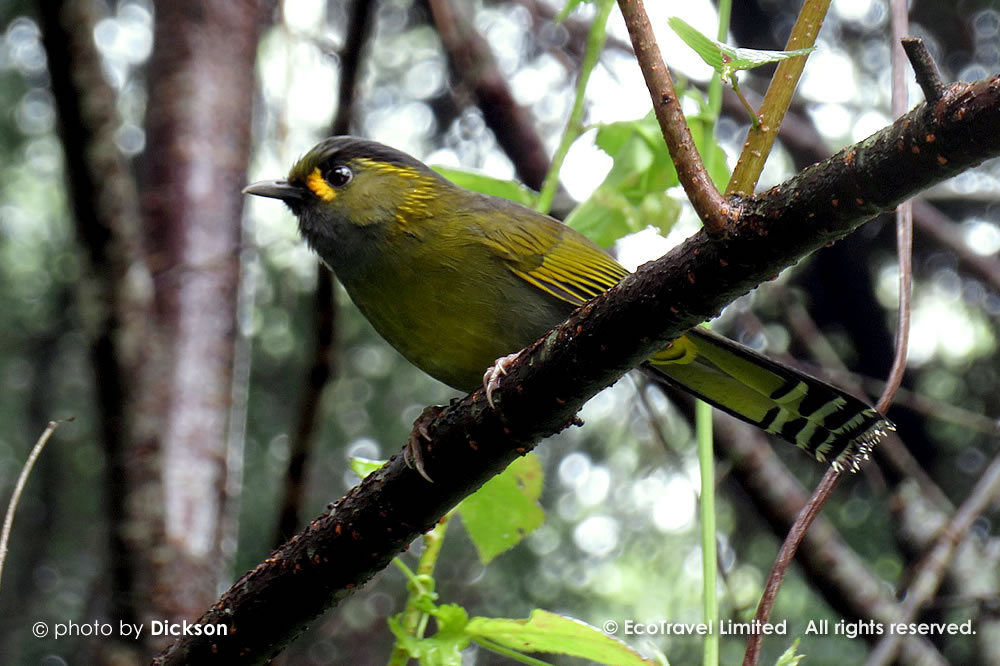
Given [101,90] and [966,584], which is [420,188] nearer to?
[101,90]

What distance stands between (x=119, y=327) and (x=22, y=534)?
A: 496 centimetres

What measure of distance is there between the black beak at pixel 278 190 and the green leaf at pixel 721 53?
2220mm

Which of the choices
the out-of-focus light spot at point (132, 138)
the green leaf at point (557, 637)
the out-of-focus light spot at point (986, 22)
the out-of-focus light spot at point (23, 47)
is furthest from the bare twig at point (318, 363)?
the out-of-focus light spot at point (23, 47)

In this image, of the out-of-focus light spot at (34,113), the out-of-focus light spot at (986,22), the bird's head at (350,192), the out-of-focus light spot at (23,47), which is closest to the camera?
the bird's head at (350,192)

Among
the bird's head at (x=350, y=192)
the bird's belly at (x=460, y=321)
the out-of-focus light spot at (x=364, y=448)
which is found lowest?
the bird's belly at (x=460, y=321)

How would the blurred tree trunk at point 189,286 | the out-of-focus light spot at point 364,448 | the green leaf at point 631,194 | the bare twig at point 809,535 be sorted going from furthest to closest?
the out-of-focus light spot at point 364,448
the bare twig at point 809,535
the blurred tree trunk at point 189,286
the green leaf at point 631,194

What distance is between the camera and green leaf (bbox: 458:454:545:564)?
2.76m

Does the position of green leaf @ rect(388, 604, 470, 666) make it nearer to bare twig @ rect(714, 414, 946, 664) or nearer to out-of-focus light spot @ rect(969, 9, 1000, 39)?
bare twig @ rect(714, 414, 946, 664)

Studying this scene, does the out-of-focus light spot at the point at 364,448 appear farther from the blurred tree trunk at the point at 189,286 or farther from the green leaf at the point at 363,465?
the green leaf at the point at 363,465

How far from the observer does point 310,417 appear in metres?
3.44

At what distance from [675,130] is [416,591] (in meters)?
1.30

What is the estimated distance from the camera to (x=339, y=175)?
145 inches

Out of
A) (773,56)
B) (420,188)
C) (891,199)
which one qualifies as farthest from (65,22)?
(891,199)

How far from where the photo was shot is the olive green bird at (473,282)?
2.77 meters
